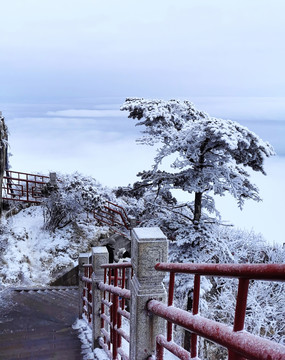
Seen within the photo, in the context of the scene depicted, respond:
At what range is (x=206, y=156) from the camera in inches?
364

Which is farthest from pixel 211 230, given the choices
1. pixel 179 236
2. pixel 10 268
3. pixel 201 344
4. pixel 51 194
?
pixel 51 194

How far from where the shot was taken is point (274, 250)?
1681 cm

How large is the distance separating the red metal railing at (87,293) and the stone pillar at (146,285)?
3.45m

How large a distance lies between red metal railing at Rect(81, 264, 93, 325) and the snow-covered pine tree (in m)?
3.86

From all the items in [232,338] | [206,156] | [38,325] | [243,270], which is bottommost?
[38,325]

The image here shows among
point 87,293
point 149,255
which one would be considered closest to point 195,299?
point 149,255

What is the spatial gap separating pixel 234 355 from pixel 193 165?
8009mm

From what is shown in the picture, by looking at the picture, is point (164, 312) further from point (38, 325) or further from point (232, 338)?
point (38, 325)

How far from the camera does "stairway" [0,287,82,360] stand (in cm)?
514

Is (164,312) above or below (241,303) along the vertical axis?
below

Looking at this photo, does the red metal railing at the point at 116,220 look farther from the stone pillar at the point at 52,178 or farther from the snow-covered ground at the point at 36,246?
the stone pillar at the point at 52,178

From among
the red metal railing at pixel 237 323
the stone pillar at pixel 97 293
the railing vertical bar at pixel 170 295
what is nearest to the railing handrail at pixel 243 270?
the red metal railing at pixel 237 323

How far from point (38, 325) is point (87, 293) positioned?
1319 millimetres

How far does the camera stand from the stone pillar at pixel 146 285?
2.54m
